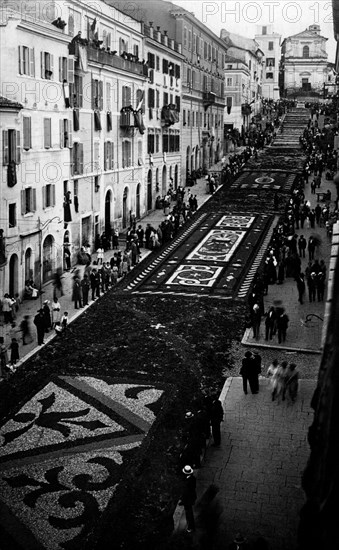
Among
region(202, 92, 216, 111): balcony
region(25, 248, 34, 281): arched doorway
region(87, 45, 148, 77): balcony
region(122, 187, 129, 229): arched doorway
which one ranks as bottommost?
region(25, 248, 34, 281): arched doorway

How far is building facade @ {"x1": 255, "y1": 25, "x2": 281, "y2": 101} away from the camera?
14350 centimetres

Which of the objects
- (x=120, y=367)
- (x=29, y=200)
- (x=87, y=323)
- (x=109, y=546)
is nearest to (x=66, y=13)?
(x=29, y=200)

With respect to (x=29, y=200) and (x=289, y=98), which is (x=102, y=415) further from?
(x=289, y=98)

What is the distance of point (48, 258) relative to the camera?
37.0 m

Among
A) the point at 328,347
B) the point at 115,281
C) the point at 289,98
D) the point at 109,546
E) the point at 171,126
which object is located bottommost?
the point at 109,546

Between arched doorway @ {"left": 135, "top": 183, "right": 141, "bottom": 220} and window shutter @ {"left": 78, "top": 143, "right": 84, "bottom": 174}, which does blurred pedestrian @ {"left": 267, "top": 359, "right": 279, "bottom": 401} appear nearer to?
window shutter @ {"left": 78, "top": 143, "right": 84, "bottom": 174}

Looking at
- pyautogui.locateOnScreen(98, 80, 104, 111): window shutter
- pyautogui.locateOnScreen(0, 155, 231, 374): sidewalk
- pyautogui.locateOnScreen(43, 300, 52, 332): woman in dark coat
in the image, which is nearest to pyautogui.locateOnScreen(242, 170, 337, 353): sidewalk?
pyautogui.locateOnScreen(43, 300, 52, 332): woman in dark coat

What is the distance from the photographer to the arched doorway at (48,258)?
1428 inches

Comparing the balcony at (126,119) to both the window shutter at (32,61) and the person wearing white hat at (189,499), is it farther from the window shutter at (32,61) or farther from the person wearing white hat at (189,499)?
the person wearing white hat at (189,499)

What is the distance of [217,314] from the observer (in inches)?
1216

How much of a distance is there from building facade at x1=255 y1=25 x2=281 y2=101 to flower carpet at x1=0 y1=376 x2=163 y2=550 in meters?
129

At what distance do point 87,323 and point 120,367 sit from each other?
567 cm

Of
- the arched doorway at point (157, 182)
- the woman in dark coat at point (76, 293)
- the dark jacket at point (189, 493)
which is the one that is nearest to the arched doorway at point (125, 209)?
the arched doorway at point (157, 182)

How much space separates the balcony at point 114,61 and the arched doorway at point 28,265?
551 inches
